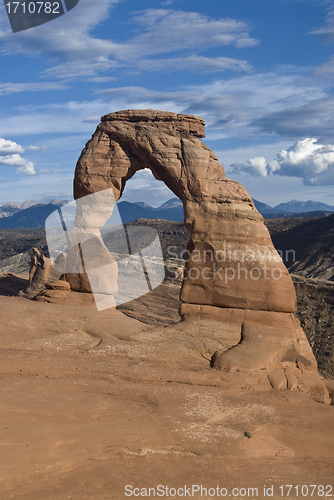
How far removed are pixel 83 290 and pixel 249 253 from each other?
24.6ft

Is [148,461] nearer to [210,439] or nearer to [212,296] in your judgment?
[210,439]

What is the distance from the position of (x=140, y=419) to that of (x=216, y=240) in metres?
7.19

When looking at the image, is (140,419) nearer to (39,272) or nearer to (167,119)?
(167,119)

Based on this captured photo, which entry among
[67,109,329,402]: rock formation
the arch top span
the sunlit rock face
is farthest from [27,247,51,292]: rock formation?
the arch top span

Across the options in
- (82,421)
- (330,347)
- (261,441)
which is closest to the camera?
(82,421)

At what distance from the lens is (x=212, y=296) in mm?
13242

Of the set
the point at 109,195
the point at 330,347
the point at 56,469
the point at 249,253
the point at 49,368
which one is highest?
the point at 109,195

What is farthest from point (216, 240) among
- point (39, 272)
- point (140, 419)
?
point (39, 272)

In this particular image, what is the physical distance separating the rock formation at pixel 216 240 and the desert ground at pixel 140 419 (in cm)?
99

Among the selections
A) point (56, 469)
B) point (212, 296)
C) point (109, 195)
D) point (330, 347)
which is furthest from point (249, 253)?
point (330, 347)

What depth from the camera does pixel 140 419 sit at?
787 cm

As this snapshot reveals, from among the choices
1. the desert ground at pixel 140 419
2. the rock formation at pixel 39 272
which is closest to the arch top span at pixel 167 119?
the desert ground at pixel 140 419

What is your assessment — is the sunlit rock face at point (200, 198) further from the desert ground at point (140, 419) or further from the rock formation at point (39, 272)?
the rock formation at point (39, 272)

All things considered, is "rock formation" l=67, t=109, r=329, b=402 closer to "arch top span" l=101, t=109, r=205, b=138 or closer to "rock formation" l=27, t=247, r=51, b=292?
"arch top span" l=101, t=109, r=205, b=138
